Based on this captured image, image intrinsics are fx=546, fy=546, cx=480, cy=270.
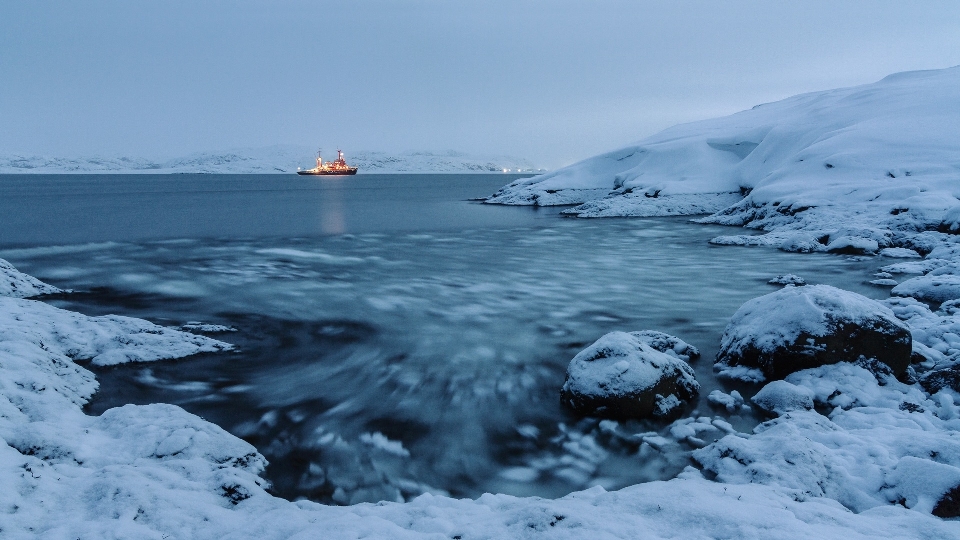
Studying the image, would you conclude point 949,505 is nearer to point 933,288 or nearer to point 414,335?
point 414,335

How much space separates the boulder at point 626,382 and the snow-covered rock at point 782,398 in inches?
27.8

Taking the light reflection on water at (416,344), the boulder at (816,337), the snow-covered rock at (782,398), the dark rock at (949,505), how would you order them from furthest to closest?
the boulder at (816,337) < the snow-covered rock at (782,398) < the light reflection on water at (416,344) < the dark rock at (949,505)

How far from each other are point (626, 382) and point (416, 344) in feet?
12.9

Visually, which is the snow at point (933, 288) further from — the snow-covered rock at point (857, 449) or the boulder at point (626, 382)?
the boulder at point (626, 382)

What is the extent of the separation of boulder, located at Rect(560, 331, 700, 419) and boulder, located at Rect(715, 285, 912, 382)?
100 centimetres

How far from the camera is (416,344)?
8.88 meters

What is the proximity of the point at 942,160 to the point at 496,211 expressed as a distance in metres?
27.1

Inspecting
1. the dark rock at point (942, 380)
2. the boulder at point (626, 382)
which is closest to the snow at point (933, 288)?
the dark rock at point (942, 380)

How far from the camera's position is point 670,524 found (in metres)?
3.62

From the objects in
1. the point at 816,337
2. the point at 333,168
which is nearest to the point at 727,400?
the point at 816,337

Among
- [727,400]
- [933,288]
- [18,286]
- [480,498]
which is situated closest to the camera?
[480,498]

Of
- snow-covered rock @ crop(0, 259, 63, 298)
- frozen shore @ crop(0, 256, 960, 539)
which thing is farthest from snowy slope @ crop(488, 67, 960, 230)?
snow-covered rock @ crop(0, 259, 63, 298)

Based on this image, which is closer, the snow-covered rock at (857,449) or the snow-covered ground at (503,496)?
the snow-covered ground at (503,496)

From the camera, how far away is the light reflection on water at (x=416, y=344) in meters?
5.26
